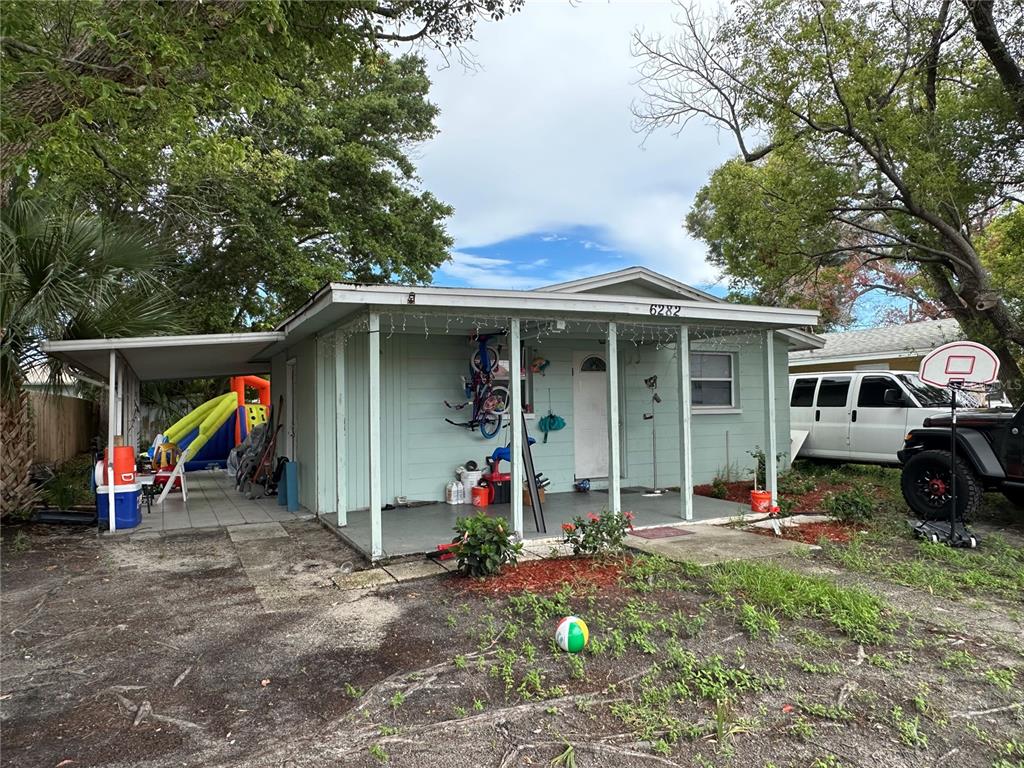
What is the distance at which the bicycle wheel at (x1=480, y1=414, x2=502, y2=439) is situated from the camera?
25.4ft

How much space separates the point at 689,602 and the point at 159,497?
8.38 metres

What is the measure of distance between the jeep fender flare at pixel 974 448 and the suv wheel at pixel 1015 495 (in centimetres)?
38

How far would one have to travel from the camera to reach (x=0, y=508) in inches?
275

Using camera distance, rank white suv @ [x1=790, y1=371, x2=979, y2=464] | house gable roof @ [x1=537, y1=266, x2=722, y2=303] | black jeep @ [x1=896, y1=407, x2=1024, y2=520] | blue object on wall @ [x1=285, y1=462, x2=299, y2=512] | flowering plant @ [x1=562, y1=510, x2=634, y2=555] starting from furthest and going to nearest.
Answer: white suv @ [x1=790, y1=371, x2=979, y2=464] < blue object on wall @ [x1=285, y1=462, x2=299, y2=512] < house gable roof @ [x1=537, y1=266, x2=722, y2=303] < black jeep @ [x1=896, y1=407, x2=1024, y2=520] < flowering plant @ [x1=562, y1=510, x2=634, y2=555]

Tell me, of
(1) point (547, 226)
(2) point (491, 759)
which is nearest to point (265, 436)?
(2) point (491, 759)

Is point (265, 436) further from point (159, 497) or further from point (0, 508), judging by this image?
point (0, 508)

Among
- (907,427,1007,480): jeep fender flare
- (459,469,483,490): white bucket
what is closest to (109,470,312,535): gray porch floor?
(459,469,483,490): white bucket

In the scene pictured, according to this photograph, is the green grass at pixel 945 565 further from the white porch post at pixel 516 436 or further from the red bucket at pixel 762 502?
the white porch post at pixel 516 436

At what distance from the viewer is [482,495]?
758cm

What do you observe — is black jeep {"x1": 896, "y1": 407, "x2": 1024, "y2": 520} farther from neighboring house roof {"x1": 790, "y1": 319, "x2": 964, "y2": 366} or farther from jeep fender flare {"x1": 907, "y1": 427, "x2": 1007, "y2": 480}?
neighboring house roof {"x1": 790, "y1": 319, "x2": 964, "y2": 366}

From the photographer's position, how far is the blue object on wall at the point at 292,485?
26.3ft

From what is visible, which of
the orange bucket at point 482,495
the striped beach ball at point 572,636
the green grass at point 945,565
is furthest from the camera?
the orange bucket at point 482,495

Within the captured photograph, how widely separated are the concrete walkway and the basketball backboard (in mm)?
2027

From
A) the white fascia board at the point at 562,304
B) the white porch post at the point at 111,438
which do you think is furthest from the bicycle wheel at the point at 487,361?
the white porch post at the point at 111,438
